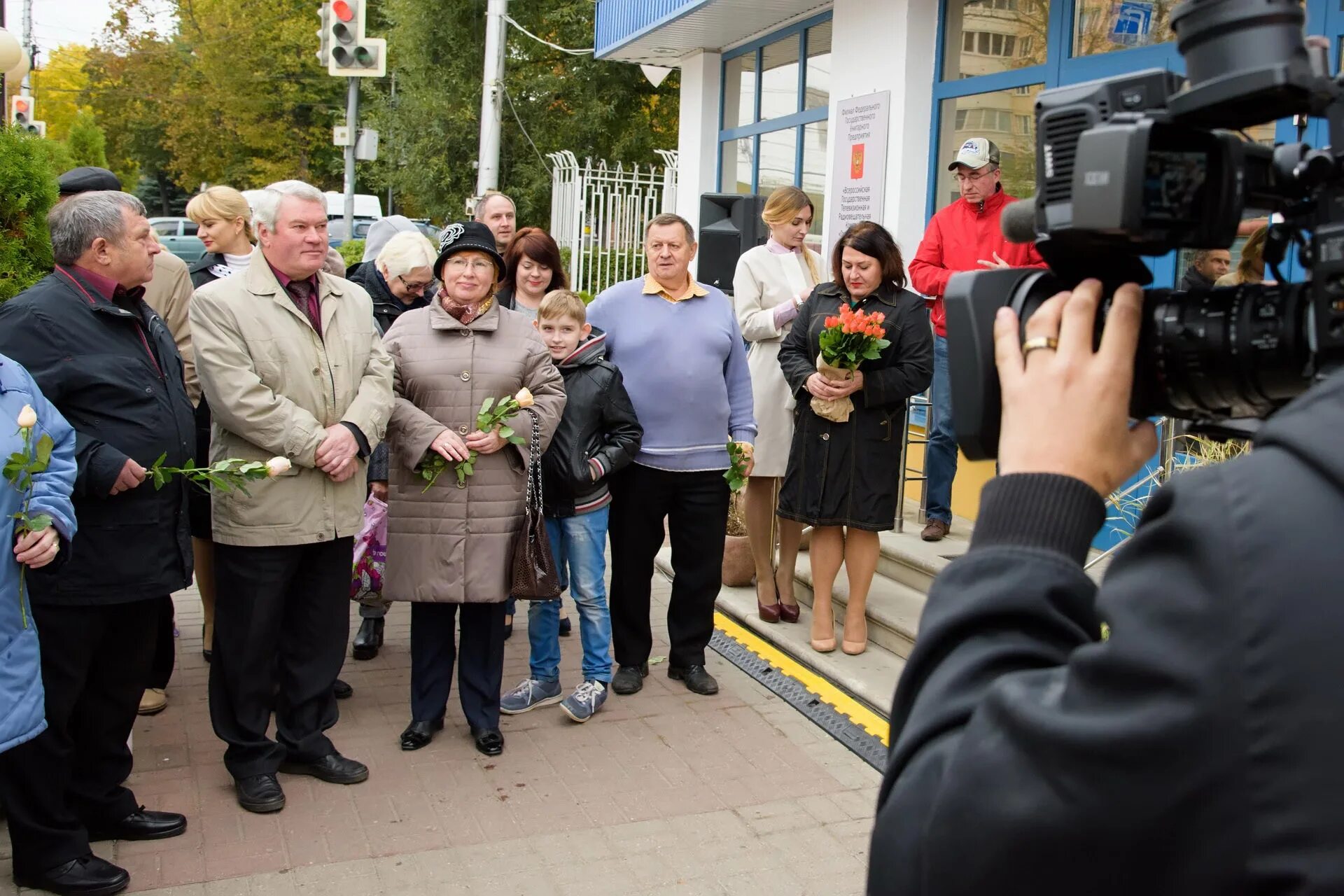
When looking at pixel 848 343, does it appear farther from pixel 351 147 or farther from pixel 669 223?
pixel 351 147

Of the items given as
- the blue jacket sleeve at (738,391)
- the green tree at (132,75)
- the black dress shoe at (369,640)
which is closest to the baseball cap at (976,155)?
the blue jacket sleeve at (738,391)

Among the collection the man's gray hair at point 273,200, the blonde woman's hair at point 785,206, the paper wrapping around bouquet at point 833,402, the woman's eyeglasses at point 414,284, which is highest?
the blonde woman's hair at point 785,206

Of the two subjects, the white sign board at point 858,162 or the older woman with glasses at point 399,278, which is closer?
the older woman with glasses at point 399,278

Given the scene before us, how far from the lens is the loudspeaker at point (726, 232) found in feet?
29.0

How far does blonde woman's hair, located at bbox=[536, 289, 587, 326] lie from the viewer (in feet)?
18.3

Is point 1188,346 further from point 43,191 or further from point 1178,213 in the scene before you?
point 43,191

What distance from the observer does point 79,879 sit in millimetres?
3771

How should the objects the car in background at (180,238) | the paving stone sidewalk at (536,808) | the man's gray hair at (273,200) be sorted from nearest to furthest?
the paving stone sidewalk at (536,808) < the man's gray hair at (273,200) < the car in background at (180,238)

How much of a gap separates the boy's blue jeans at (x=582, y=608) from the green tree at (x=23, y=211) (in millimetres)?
2458

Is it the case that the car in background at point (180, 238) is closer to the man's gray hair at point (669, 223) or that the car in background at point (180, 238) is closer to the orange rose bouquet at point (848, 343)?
the man's gray hair at point (669, 223)

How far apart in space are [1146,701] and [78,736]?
13.4 feet

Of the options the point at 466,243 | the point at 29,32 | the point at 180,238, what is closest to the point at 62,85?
the point at 29,32

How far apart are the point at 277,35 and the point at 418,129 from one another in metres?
11.1

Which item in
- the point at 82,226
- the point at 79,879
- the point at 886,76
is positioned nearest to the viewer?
the point at 79,879
